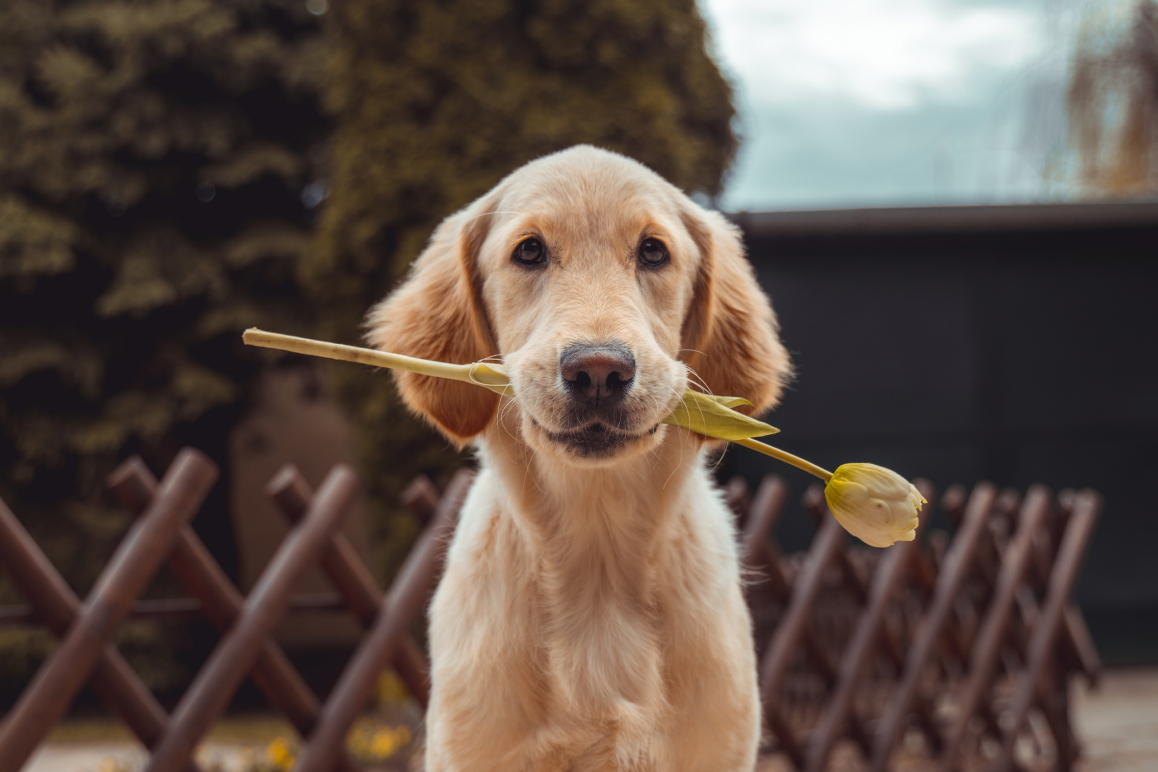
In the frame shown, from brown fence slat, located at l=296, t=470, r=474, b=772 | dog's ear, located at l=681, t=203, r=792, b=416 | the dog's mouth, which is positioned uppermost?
dog's ear, located at l=681, t=203, r=792, b=416

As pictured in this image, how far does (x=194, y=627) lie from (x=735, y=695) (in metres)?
6.99

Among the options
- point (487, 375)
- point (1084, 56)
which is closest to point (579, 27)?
point (487, 375)

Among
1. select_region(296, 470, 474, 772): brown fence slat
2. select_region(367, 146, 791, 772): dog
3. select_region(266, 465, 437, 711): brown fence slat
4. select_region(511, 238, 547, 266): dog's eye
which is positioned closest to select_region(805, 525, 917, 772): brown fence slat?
select_region(266, 465, 437, 711): brown fence slat

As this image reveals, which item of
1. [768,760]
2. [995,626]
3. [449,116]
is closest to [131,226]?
[449,116]

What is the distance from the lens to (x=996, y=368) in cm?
820

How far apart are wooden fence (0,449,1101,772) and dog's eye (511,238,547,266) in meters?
1.47

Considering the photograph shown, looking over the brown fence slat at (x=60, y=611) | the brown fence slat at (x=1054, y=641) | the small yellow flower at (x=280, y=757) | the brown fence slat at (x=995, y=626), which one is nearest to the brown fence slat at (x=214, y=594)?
the brown fence slat at (x=60, y=611)

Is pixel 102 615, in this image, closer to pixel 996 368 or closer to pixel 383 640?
pixel 383 640

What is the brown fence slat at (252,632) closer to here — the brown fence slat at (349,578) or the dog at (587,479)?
the brown fence slat at (349,578)

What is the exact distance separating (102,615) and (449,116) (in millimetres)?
4180

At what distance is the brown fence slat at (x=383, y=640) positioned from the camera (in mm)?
3168

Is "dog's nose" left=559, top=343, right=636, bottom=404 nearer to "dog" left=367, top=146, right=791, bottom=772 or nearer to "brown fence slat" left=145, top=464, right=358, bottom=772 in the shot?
"dog" left=367, top=146, right=791, bottom=772

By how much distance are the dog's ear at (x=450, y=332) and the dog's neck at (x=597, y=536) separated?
0.09 m

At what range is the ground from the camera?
17.9 ft
